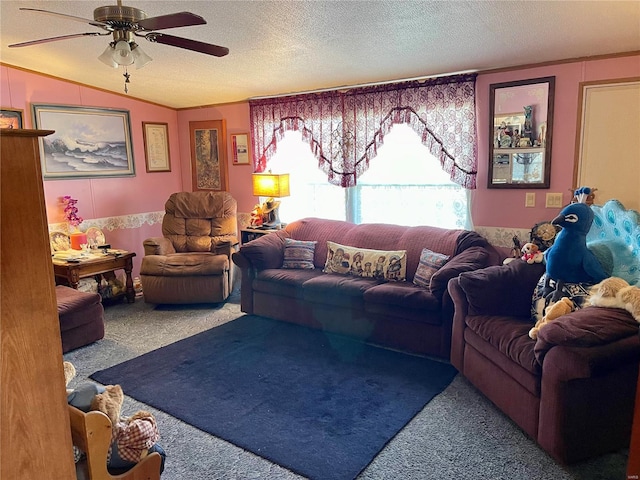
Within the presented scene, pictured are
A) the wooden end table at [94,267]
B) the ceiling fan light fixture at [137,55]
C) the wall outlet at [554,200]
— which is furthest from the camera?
the wooden end table at [94,267]

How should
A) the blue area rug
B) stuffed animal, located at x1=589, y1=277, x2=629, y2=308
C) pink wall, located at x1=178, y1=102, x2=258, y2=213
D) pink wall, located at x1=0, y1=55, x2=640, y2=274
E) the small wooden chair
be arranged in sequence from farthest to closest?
pink wall, located at x1=178, y1=102, x2=258, y2=213
pink wall, located at x1=0, y1=55, x2=640, y2=274
the blue area rug
stuffed animal, located at x1=589, y1=277, x2=629, y2=308
the small wooden chair

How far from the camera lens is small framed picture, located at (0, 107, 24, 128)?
4.39m

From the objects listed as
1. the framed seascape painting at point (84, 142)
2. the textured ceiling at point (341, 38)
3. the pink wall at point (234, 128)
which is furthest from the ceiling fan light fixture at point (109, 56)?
the pink wall at point (234, 128)

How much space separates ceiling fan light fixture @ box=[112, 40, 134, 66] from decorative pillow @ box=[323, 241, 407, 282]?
2373mm

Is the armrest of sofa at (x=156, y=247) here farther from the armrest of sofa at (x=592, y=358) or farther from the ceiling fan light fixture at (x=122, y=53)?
the armrest of sofa at (x=592, y=358)

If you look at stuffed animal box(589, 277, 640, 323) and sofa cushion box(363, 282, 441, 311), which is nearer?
stuffed animal box(589, 277, 640, 323)

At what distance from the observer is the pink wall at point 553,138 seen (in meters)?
3.31

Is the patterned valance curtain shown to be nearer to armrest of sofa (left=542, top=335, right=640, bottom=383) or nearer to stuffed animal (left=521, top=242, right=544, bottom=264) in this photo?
stuffed animal (left=521, top=242, right=544, bottom=264)

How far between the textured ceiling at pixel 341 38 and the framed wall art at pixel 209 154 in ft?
3.60

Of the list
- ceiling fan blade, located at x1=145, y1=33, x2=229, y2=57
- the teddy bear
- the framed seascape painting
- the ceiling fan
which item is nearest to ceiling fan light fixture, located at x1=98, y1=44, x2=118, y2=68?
the ceiling fan

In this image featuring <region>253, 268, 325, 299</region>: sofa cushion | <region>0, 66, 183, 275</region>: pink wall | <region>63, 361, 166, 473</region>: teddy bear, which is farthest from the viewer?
<region>0, 66, 183, 275</region>: pink wall

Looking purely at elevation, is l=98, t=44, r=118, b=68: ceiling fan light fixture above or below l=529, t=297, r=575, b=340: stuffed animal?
above

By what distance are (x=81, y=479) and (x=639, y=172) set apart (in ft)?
11.9

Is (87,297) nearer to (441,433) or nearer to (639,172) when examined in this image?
(441,433)
